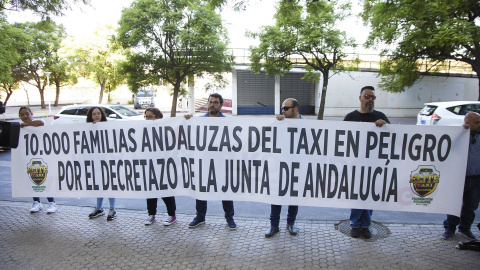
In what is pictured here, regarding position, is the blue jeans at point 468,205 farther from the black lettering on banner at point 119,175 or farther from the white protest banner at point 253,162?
the black lettering on banner at point 119,175

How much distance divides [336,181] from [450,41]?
1346 centimetres

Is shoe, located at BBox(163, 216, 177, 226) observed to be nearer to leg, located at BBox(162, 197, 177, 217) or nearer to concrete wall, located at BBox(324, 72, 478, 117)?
leg, located at BBox(162, 197, 177, 217)

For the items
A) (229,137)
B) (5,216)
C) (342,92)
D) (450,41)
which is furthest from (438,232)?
(342,92)

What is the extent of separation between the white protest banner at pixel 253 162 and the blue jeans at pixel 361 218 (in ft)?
0.81

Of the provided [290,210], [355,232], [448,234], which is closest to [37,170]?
[290,210]

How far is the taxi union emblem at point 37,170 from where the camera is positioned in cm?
466

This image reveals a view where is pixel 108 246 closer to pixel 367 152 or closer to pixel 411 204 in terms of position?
pixel 367 152

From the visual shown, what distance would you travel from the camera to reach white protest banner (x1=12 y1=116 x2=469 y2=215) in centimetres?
385

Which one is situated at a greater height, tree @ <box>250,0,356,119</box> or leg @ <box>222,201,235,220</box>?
tree @ <box>250,0,356,119</box>

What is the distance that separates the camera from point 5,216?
493cm

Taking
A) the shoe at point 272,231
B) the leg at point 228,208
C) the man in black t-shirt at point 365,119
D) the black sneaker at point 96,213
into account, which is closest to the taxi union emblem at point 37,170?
the black sneaker at point 96,213

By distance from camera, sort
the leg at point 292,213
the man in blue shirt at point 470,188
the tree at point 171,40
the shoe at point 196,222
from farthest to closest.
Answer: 1. the tree at point 171,40
2. the shoe at point 196,222
3. the leg at point 292,213
4. the man in blue shirt at point 470,188

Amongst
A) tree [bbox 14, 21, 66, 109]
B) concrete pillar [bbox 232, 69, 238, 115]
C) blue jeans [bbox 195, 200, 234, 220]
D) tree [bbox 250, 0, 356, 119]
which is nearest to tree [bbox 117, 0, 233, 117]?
tree [bbox 250, 0, 356, 119]

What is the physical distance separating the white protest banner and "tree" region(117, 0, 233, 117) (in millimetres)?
13813
